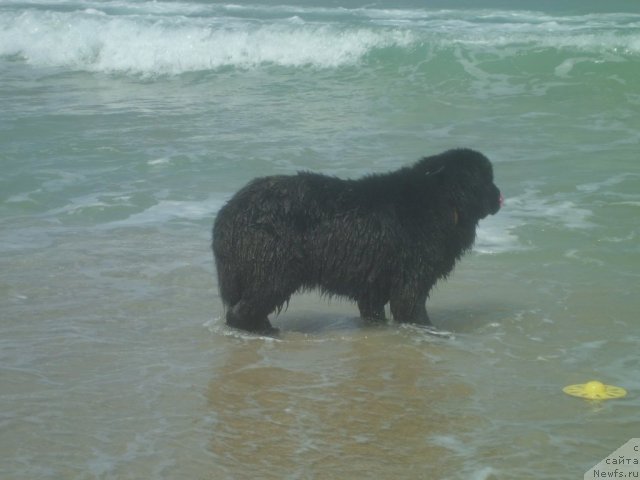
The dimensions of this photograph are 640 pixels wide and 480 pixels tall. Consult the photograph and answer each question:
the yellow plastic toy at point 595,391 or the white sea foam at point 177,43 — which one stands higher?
the white sea foam at point 177,43

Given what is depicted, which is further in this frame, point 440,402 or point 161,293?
point 161,293

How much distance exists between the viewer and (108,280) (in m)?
8.09

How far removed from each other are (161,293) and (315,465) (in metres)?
3.29

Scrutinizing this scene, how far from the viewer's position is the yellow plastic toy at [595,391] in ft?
18.5

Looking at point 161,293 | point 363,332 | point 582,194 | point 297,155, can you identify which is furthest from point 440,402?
point 297,155

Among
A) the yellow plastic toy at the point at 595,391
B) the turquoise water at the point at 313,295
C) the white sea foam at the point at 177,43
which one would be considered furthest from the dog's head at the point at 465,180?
the white sea foam at the point at 177,43

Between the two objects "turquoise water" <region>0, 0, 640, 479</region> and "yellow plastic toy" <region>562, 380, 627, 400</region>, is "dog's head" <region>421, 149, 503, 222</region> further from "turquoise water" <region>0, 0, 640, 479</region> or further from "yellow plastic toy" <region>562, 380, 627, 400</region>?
"yellow plastic toy" <region>562, 380, 627, 400</region>

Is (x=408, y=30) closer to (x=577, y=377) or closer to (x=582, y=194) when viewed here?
(x=582, y=194)

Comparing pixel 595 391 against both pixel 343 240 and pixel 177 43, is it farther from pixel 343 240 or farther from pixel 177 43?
pixel 177 43

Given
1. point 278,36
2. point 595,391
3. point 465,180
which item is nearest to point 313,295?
point 465,180

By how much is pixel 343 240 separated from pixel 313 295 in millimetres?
1341

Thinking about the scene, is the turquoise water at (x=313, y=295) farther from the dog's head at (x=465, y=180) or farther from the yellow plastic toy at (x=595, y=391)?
the dog's head at (x=465, y=180)

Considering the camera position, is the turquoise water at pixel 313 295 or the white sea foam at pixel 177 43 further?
the white sea foam at pixel 177 43

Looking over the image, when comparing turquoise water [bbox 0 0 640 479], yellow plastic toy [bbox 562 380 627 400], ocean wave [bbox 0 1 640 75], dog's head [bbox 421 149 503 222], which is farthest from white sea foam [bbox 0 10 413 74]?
yellow plastic toy [bbox 562 380 627 400]
